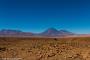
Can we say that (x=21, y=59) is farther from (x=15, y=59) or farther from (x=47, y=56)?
(x=47, y=56)

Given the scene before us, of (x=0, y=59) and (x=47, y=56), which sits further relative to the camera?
(x=47, y=56)

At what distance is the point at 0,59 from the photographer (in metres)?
13.6

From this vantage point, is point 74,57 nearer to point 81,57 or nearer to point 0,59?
point 81,57

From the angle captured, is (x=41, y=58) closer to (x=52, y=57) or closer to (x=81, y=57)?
(x=52, y=57)

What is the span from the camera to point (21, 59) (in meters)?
13.8

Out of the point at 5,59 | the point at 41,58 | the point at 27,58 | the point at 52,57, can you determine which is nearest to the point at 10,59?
the point at 5,59

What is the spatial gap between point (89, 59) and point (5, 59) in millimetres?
7093

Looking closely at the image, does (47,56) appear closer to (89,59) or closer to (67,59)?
(67,59)

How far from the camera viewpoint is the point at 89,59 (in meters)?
13.7

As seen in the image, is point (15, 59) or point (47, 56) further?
point (47, 56)

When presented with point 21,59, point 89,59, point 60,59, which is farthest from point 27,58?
point 89,59

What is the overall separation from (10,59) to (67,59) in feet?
15.8

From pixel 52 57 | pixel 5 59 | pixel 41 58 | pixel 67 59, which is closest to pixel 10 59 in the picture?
pixel 5 59

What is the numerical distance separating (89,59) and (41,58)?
4.08m
